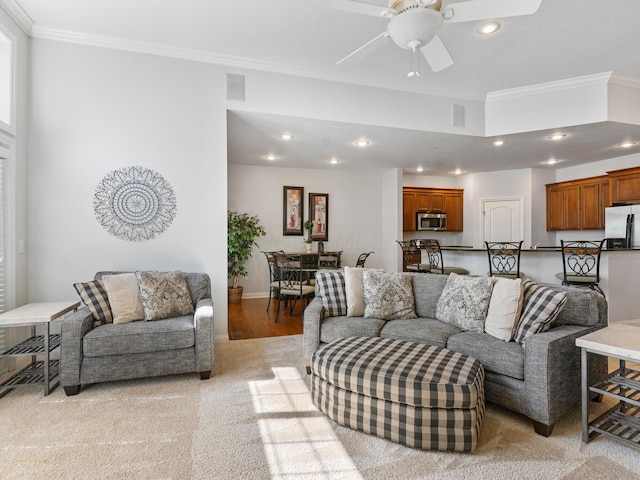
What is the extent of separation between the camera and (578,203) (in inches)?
260

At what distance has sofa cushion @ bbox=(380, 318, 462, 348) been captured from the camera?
2.66m

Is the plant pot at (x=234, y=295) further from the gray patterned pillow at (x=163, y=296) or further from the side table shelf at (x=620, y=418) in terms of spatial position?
the side table shelf at (x=620, y=418)

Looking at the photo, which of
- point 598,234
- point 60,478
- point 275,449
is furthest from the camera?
point 598,234

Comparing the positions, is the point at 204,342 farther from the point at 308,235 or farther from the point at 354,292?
the point at 308,235

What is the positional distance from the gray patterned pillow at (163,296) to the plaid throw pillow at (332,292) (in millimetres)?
1266

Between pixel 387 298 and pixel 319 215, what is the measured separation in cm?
443

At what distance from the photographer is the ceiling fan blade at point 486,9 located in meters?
1.90

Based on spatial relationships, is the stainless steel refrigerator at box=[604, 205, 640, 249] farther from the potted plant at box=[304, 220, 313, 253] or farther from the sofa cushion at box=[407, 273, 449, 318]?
the potted plant at box=[304, 220, 313, 253]

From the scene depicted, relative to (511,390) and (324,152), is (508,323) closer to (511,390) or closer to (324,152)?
(511,390)

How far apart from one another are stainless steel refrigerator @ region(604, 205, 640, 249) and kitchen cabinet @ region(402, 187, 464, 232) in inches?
109

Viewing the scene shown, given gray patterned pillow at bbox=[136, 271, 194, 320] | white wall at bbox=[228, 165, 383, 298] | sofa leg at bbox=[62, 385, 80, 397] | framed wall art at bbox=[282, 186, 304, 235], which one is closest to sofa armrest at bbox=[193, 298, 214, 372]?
gray patterned pillow at bbox=[136, 271, 194, 320]

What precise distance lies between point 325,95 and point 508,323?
3.19m

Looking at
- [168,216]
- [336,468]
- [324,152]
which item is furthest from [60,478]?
[324,152]

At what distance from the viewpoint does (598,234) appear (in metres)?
6.50
